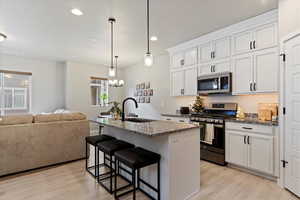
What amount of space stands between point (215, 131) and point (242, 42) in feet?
6.01

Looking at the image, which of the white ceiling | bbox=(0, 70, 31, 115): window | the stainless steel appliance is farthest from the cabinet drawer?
bbox=(0, 70, 31, 115): window

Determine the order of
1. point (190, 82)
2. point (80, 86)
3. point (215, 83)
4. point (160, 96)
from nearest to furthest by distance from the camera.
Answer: point (215, 83) → point (190, 82) → point (160, 96) → point (80, 86)

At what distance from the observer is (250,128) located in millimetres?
2848

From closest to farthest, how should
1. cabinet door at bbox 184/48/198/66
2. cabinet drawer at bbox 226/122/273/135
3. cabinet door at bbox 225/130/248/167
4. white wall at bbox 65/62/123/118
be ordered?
cabinet drawer at bbox 226/122/273/135
cabinet door at bbox 225/130/248/167
cabinet door at bbox 184/48/198/66
white wall at bbox 65/62/123/118

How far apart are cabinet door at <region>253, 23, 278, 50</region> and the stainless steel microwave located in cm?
72

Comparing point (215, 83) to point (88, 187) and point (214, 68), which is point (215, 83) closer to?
point (214, 68)

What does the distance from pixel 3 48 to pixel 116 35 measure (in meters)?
3.56

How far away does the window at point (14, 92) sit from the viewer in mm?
5320

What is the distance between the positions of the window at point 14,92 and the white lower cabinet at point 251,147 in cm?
635

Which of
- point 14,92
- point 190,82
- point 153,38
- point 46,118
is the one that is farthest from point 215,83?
point 14,92

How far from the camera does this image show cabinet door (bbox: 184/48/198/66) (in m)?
4.03

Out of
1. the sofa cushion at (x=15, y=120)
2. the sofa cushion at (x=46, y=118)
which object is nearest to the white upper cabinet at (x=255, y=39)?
the sofa cushion at (x=46, y=118)

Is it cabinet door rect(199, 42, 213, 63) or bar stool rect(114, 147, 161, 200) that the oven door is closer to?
cabinet door rect(199, 42, 213, 63)

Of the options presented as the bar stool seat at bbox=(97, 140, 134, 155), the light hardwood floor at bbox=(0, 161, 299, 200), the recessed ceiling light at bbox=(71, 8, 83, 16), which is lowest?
the light hardwood floor at bbox=(0, 161, 299, 200)
